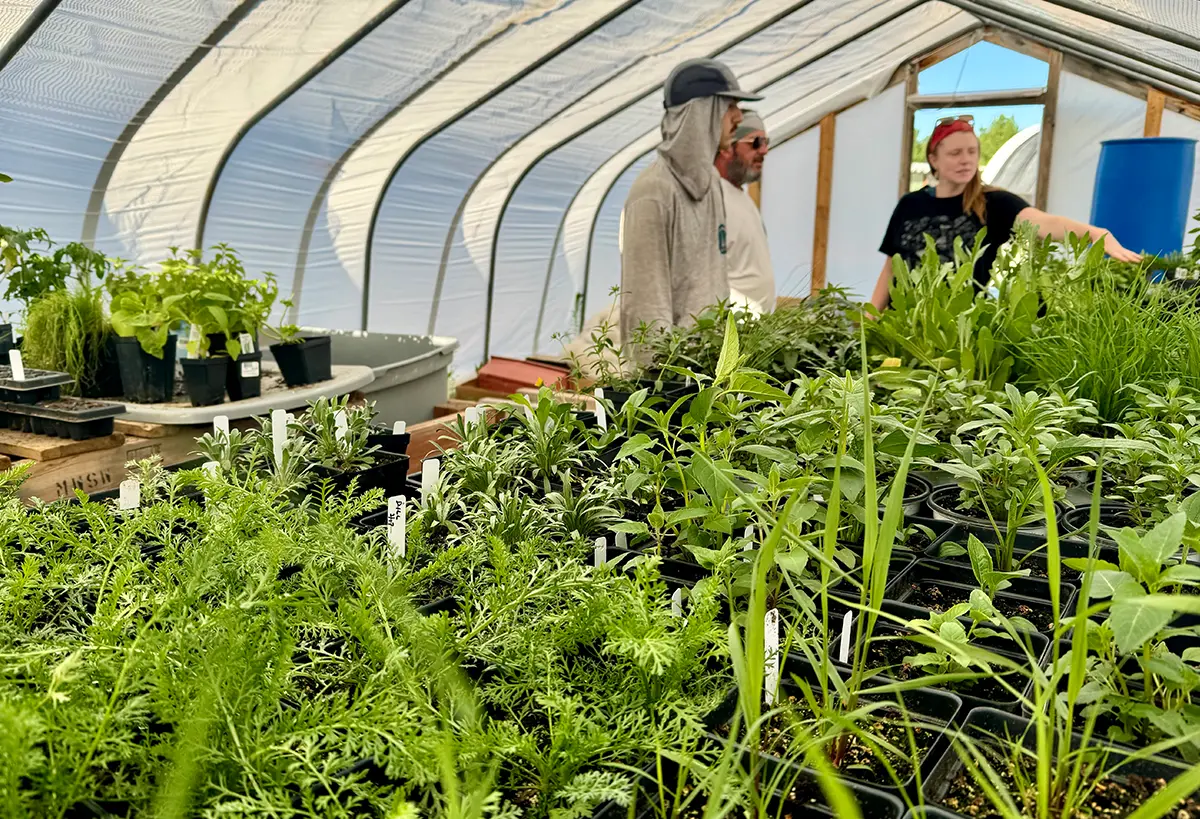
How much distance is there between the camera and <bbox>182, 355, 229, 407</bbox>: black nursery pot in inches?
101

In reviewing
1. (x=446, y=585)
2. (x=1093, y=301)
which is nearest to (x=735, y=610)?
(x=446, y=585)

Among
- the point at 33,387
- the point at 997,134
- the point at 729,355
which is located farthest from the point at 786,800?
the point at 997,134

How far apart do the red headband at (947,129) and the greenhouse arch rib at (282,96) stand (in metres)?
2.25

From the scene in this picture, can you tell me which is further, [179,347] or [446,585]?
[179,347]

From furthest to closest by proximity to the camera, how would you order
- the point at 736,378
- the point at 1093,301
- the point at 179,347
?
1. the point at 179,347
2. the point at 1093,301
3. the point at 736,378

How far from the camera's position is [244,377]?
2.76 meters

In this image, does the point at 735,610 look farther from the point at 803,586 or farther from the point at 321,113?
the point at 321,113

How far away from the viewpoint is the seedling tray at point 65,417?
222cm

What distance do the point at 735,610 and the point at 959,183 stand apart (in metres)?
3.31

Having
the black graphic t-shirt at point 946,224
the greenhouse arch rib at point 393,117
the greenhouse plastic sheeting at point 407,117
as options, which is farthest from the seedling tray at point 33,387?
the black graphic t-shirt at point 946,224

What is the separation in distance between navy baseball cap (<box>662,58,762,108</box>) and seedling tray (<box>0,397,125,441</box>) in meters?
2.08

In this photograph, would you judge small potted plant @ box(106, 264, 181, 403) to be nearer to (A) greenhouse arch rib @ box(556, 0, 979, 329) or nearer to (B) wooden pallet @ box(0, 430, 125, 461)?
(B) wooden pallet @ box(0, 430, 125, 461)

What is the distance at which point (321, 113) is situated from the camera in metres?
4.49

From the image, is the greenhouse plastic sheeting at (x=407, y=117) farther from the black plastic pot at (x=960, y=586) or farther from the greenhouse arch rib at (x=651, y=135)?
the black plastic pot at (x=960, y=586)
